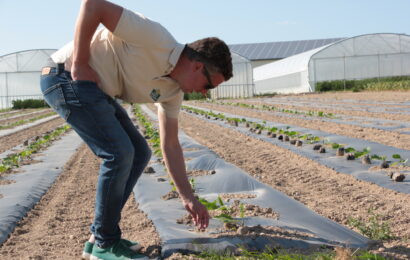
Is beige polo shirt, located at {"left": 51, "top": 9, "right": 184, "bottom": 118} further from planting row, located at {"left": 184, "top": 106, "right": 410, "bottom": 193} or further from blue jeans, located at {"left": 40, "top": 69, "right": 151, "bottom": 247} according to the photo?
planting row, located at {"left": 184, "top": 106, "right": 410, "bottom": 193}

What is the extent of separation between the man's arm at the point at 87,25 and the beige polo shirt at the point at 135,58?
0.05m

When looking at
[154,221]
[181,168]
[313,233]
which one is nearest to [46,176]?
[154,221]

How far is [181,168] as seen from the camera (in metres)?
3.03

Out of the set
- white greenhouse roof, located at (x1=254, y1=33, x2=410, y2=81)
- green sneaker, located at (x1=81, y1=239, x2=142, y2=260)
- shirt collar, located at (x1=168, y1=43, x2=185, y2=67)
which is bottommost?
green sneaker, located at (x1=81, y1=239, x2=142, y2=260)

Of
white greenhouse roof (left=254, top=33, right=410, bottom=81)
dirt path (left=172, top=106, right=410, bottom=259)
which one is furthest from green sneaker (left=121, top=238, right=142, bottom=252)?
white greenhouse roof (left=254, top=33, right=410, bottom=81)

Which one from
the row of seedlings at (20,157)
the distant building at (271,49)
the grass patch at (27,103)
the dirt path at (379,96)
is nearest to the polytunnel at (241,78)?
the dirt path at (379,96)

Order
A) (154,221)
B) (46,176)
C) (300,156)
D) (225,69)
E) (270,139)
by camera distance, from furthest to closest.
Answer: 1. (270,139)
2. (300,156)
3. (46,176)
4. (154,221)
5. (225,69)

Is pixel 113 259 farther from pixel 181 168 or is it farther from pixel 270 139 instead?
pixel 270 139

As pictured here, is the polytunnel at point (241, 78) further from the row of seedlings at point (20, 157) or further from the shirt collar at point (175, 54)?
the shirt collar at point (175, 54)

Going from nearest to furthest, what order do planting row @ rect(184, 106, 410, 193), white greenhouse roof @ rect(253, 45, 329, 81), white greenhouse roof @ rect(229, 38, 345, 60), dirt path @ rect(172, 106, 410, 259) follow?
1. dirt path @ rect(172, 106, 410, 259)
2. planting row @ rect(184, 106, 410, 193)
3. white greenhouse roof @ rect(253, 45, 329, 81)
4. white greenhouse roof @ rect(229, 38, 345, 60)

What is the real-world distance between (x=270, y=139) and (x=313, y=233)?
16.5 feet

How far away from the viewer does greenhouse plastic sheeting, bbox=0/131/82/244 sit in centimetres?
389

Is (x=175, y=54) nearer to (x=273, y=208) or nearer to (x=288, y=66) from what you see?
(x=273, y=208)

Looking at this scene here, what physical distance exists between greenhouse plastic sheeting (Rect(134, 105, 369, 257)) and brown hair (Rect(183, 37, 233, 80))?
0.92 m
